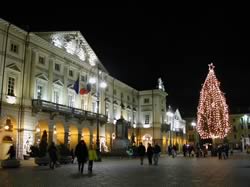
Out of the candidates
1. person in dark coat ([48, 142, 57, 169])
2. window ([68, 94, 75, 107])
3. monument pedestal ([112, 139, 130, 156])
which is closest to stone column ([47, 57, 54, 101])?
window ([68, 94, 75, 107])

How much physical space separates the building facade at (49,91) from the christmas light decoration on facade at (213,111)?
1730cm

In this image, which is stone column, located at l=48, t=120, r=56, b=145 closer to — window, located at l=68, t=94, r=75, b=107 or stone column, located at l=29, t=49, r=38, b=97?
stone column, located at l=29, t=49, r=38, b=97

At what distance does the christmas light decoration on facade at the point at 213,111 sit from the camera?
5312cm

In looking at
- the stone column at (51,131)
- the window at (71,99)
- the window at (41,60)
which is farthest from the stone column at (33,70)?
the window at (71,99)

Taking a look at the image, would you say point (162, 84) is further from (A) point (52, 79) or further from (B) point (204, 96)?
(A) point (52, 79)

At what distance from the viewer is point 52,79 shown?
153 ft

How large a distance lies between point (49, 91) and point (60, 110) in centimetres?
302

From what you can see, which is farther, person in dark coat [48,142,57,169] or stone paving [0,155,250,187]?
person in dark coat [48,142,57,169]

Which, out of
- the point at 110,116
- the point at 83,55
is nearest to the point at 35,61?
the point at 83,55

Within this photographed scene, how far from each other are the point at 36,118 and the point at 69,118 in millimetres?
7174

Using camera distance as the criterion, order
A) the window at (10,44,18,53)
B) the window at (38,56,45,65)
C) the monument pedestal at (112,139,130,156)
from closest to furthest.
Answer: the window at (10,44,18,53), the window at (38,56,45,65), the monument pedestal at (112,139,130,156)

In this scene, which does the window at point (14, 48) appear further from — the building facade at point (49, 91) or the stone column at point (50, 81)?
the stone column at point (50, 81)

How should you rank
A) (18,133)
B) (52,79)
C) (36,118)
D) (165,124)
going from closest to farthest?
(18,133)
(36,118)
(52,79)
(165,124)

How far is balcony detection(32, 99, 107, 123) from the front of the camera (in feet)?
136
